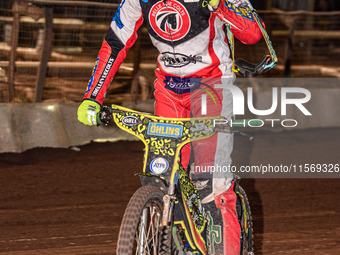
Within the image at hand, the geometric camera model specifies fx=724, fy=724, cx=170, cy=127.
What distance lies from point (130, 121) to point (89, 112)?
0.28m

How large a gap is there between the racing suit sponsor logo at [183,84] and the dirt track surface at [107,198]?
2.06 metres

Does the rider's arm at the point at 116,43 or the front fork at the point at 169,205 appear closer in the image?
the front fork at the point at 169,205

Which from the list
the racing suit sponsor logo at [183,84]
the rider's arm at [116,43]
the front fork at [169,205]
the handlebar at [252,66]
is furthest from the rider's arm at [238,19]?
the front fork at [169,205]

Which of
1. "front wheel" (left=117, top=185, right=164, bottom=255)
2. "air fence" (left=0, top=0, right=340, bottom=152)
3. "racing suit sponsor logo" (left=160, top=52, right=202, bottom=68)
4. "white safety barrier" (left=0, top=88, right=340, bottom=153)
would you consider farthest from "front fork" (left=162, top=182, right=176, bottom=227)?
"air fence" (left=0, top=0, right=340, bottom=152)

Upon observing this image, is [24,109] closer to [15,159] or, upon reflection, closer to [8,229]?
[15,159]

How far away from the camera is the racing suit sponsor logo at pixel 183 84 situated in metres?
4.94

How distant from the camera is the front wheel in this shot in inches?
157

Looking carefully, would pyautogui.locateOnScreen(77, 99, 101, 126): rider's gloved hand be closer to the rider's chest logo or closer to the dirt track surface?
the rider's chest logo

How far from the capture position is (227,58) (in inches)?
197

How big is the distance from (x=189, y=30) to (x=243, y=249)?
1537mm

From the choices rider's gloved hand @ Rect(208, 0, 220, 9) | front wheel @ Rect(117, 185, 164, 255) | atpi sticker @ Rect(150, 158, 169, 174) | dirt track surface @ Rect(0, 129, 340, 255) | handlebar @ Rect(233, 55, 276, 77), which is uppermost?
rider's gloved hand @ Rect(208, 0, 220, 9)

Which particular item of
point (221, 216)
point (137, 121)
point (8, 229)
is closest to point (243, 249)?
point (221, 216)

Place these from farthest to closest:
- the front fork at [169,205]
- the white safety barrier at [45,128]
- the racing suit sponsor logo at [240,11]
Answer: the white safety barrier at [45,128]
the racing suit sponsor logo at [240,11]
the front fork at [169,205]

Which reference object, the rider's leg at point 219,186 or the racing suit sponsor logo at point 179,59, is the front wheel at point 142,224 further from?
the racing suit sponsor logo at point 179,59
